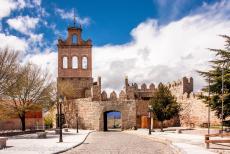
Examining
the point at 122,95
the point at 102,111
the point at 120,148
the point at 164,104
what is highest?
the point at 122,95

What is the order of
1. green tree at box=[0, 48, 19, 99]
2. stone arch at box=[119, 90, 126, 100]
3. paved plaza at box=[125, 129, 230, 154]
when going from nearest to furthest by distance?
1. paved plaza at box=[125, 129, 230, 154]
2. green tree at box=[0, 48, 19, 99]
3. stone arch at box=[119, 90, 126, 100]

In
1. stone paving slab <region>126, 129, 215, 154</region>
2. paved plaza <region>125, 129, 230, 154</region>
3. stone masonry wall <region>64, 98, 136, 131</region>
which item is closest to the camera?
stone paving slab <region>126, 129, 215, 154</region>

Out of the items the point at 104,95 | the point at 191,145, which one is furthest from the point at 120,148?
the point at 104,95

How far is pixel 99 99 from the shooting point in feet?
145

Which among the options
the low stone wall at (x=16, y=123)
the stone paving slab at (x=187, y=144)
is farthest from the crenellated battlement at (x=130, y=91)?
the stone paving slab at (x=187, y=144)

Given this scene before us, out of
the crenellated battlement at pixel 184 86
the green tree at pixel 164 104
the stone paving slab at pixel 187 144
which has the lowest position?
the stone paving slab at pixel 187 144

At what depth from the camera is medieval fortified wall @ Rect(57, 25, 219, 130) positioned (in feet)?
131

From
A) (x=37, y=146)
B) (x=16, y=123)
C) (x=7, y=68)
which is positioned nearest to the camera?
(x=37, y=146)

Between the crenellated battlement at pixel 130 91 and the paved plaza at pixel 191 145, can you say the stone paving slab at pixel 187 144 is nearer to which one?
the paved plaza at pixel 191 145

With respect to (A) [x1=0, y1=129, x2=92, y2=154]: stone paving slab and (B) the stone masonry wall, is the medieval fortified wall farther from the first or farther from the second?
(A) [x1=0, y1=129, x2=92, y2=154]: stone paving slab

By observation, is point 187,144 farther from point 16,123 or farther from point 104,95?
point 16,123

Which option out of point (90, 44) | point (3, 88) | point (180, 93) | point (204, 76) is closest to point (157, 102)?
point (180, 93)

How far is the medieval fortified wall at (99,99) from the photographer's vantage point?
40.1 metres

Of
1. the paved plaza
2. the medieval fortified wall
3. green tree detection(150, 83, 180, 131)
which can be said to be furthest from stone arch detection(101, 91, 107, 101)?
the paved plaza
